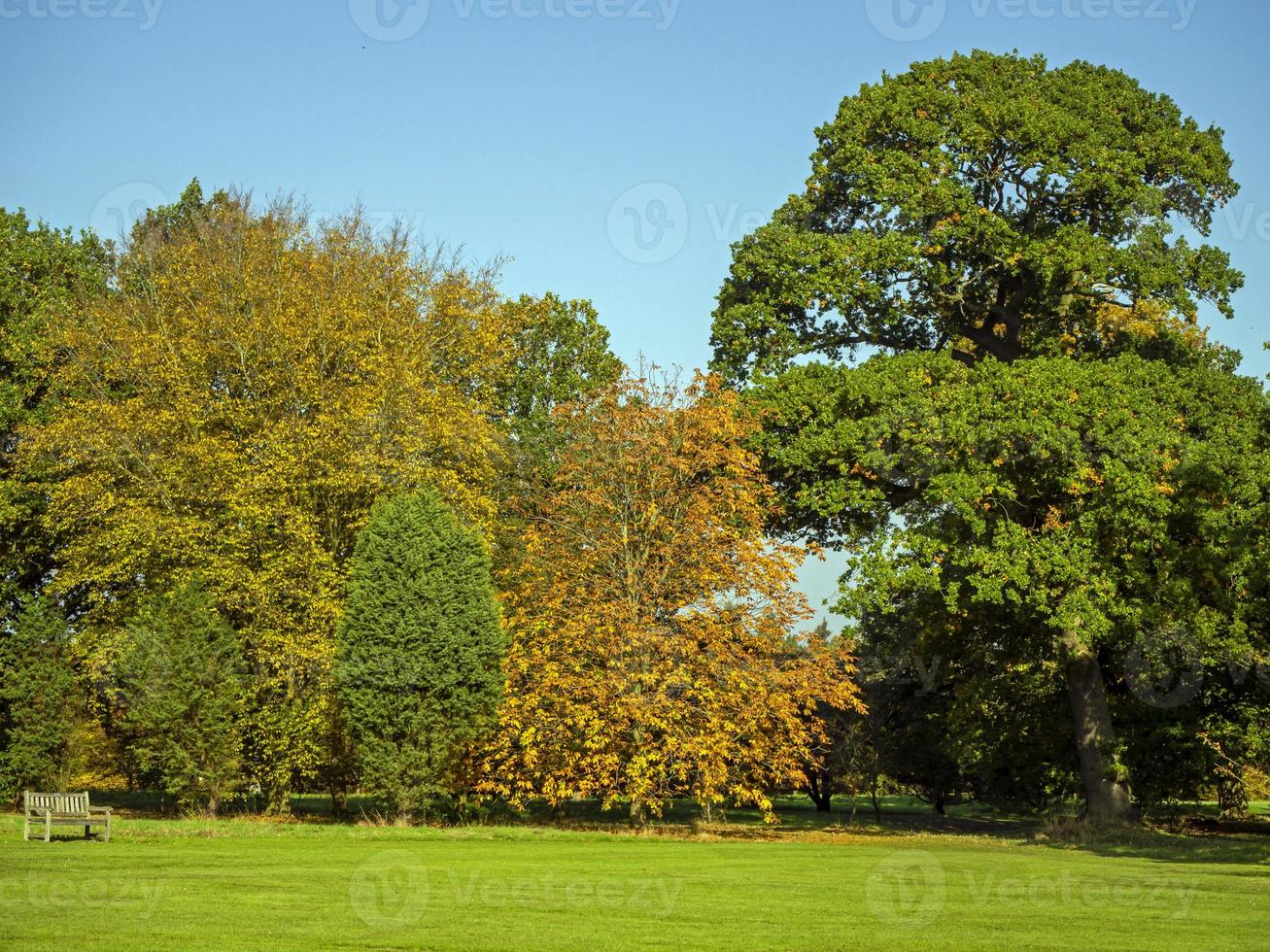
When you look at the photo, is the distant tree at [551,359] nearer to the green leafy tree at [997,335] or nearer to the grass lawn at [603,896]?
the green leafy tree at [997,335]

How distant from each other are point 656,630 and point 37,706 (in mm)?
16992

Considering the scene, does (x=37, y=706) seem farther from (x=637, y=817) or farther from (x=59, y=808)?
(x=637, y=817)

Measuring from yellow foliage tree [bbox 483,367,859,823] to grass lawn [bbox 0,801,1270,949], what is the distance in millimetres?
4545

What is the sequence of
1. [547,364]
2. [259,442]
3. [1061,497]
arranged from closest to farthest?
1. [1061,497]
2. [259,442]
3. [547,364]

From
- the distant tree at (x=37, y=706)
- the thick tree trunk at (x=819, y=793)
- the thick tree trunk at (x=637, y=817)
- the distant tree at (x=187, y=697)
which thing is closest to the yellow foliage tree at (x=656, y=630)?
the thick tree trunk at (x=637, y=817)

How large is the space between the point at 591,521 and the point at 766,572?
4471 mm

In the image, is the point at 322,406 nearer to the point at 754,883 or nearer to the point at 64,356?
the point at 64,356

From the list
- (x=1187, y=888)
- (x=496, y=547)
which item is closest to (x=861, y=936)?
(x=1187, y=888)

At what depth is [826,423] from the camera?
1226 inches

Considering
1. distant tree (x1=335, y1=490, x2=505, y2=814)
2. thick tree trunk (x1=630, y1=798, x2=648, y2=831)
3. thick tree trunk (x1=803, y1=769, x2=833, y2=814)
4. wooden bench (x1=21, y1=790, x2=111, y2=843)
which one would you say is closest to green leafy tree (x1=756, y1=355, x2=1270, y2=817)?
thick tree trunk (x1=630, y1=798, x2=648, y2=831)

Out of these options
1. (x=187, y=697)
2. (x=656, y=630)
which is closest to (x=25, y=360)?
(x=187, y=697)

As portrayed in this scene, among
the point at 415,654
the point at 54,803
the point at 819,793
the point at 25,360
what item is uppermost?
the point at 25,360

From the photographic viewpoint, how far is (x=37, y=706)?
34.1 metres

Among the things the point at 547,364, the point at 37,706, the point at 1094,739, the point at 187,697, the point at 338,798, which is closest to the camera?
→ the point at 187,697
